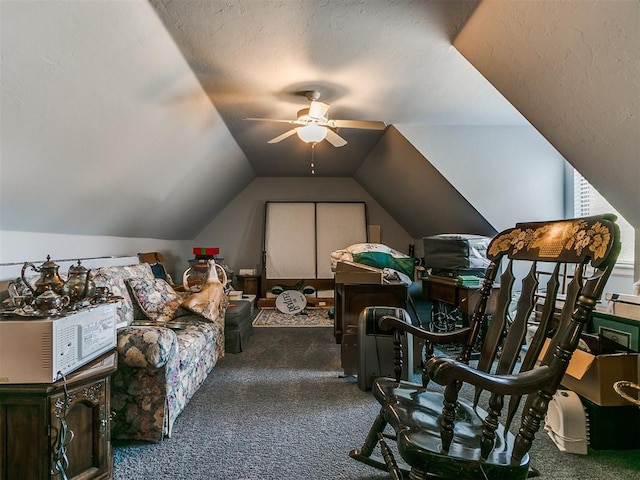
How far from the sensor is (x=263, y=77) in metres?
2.62

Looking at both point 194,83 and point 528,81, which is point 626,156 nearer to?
point 528,81

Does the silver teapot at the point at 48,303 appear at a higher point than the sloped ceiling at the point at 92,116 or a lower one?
lower

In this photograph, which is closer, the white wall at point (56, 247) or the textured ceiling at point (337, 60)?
the textured ceiling at point (337, 60)

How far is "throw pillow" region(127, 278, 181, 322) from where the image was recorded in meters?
2.90

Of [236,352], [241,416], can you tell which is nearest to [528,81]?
[241,416]

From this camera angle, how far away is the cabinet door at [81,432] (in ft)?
4.43

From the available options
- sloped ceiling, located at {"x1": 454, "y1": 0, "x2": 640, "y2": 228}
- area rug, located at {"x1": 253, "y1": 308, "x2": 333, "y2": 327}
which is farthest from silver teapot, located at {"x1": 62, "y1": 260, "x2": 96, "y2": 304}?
area rug, located at {"x1": 253, "y1": 308, "x2": 333, "y2": 327}

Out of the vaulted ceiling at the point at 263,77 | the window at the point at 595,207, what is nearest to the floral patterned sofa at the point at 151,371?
the vaulted ceiling at the point at 263,77

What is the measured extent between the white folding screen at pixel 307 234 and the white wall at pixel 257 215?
0.68ft

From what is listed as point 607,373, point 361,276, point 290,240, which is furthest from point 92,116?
point 290,240

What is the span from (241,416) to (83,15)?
7.54ft

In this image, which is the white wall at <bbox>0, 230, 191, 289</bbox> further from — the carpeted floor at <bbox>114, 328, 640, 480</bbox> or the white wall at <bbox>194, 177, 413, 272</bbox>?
the white wall at <bbox>194, 177, 413, 272</bbox>

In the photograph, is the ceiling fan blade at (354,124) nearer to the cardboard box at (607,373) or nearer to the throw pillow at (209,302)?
the throw pillow at (209,302)

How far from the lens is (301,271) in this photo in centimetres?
621
